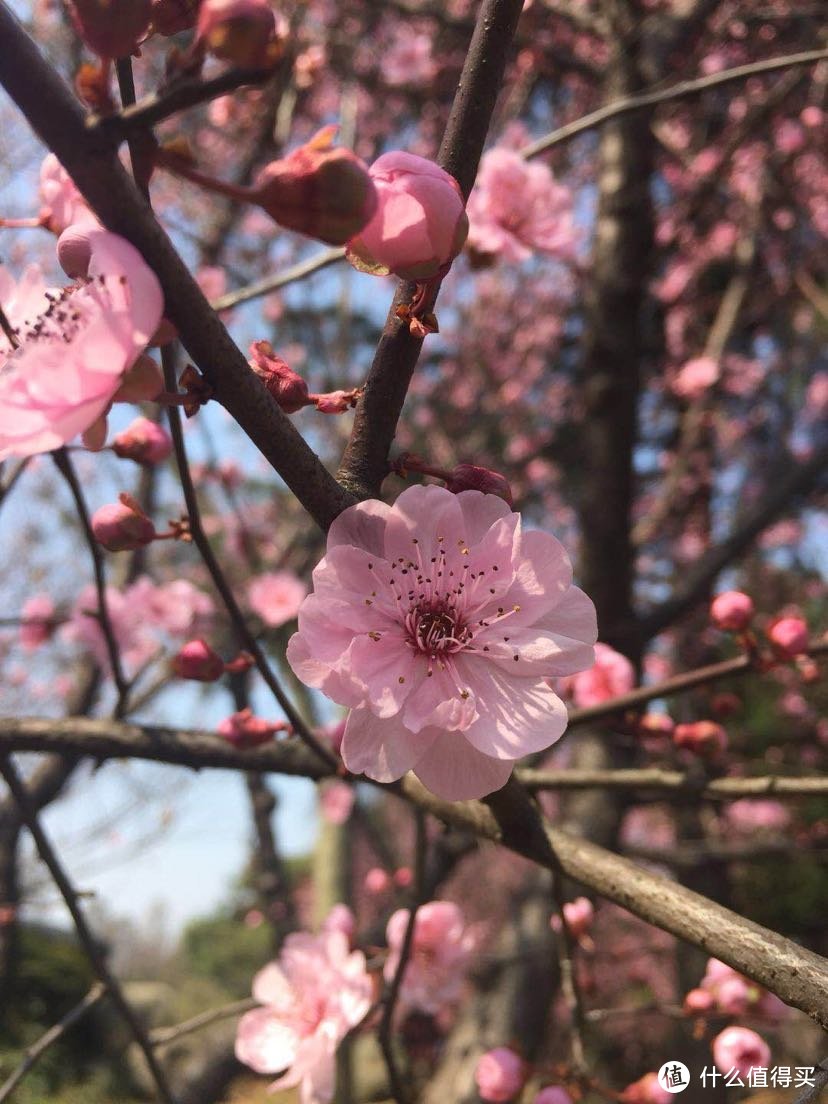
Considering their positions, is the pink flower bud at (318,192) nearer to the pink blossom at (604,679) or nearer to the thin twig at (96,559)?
the thin twig at (96,559)

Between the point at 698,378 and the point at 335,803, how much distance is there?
282cm

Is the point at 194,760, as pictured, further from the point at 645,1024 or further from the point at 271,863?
the point at 645,1024

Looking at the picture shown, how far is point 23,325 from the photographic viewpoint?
0.79 m

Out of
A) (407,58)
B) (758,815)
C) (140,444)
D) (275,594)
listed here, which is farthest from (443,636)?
(758,815)

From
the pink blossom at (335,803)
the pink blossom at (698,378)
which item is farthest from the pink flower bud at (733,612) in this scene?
the pink blossom at (335,803)

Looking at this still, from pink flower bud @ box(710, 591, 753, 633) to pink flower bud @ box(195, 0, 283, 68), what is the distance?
0.98 m

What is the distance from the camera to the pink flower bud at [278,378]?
0.64 metres

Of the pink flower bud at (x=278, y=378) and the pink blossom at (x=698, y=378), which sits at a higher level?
the pink blossom at (x=698, y=378)

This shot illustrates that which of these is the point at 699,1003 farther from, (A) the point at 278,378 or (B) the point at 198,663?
(A) the point at 278,378

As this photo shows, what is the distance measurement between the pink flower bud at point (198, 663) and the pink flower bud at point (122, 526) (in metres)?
0.18

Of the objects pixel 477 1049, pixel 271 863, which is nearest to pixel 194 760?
pixel 477 1049

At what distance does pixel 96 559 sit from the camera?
1093 mm

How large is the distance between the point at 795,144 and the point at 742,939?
13.5ft

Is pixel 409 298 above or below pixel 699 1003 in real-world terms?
above
